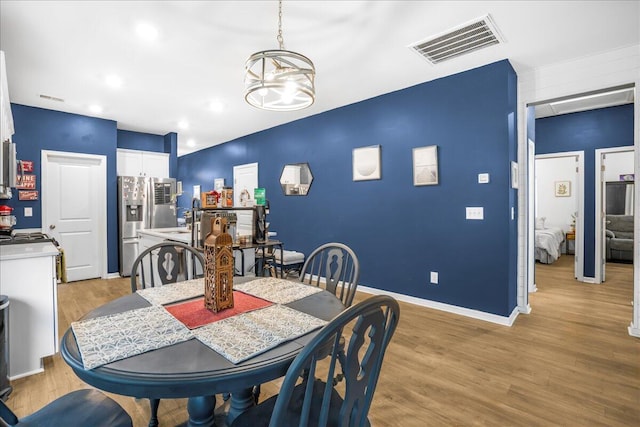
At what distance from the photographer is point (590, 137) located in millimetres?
4980

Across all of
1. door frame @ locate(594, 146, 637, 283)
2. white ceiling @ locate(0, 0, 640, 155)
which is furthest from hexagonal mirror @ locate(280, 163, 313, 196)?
door frame @ locate(594, 146, 637, 283)

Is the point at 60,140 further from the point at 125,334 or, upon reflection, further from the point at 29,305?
the point at 125,334

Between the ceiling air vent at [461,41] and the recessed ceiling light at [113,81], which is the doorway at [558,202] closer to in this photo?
the ceiling air vent at [461,41]

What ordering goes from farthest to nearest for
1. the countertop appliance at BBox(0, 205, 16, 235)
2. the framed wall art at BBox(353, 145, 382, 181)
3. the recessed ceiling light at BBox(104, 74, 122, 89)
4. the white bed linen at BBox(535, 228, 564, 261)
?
the white bed linen at BBox(535, 228, 564, 261), the framed wall art at BBox(353, 145, 382, 181), the recessed ceiling light at BBox(104, 74, 122, 89), the countertop appliance at BBox(0, 205, 16, 235)

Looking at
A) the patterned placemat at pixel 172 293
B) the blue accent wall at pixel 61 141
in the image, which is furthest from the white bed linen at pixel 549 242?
the blue accent wall at pixel 61 141

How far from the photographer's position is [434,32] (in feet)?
8.48

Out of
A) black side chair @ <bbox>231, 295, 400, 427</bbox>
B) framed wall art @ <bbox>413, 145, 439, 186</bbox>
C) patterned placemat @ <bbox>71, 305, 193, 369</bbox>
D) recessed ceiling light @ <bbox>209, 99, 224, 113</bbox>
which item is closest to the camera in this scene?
black side chair @ <bbox>231, 295, 400, 427</bbox>

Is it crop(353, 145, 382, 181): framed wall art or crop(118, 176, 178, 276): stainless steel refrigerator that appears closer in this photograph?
crop(353, 145, 382, 181): framed wall art

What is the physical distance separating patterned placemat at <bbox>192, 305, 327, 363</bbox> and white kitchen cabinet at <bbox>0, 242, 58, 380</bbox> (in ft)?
6.24

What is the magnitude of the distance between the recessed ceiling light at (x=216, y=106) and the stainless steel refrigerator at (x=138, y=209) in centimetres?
154

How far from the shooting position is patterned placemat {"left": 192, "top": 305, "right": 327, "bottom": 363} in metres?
1.01

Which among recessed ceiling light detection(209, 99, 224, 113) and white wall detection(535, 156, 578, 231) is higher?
recessed ceiling light detection(209, 99, 224, 113)

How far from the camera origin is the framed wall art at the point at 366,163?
4141mm

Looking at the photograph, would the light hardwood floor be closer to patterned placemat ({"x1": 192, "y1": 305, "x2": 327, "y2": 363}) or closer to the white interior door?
patterned placemat ({"x1": 192, "y1": 305, "x2": 327, "y2": 363})
